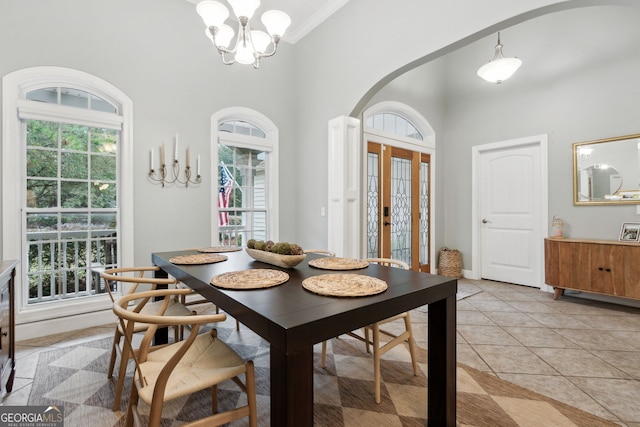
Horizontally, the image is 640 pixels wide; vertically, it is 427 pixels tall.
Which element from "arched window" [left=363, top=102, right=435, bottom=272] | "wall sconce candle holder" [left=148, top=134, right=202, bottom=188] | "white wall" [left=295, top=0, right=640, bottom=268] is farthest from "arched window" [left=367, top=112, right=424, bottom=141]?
"wall sconce candle holder" [left=148, top=134, right=202, bottom=188]

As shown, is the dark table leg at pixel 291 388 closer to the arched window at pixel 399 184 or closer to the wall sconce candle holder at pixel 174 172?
the wall sconce candle holder at pixel 174 172

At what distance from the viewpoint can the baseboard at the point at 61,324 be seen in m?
2.67

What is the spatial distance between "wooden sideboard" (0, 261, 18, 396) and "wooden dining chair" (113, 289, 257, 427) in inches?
35.8

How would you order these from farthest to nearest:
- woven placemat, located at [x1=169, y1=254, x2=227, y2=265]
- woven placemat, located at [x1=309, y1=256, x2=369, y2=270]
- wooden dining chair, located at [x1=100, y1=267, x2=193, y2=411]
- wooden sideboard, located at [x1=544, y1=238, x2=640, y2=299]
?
wooden sideboard, located at [x1=544, y1=238, x2=640, y2=299] → woven placemat, located at [x1=169, y1=254, x2=227, y2=265] → woven placemat, located at [x1=309, y1=256, x2=369, y2=270] → wooden dining chair, located at [x1=100, y1=267, x2=193, y2=411]

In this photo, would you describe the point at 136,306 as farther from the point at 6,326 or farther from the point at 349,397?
the point at 349,397

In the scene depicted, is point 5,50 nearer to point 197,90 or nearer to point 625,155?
point 197,90

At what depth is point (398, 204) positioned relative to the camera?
4.68 m

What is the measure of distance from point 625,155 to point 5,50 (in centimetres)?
636

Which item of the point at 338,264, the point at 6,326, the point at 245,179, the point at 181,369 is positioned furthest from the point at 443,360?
the point at 245,179

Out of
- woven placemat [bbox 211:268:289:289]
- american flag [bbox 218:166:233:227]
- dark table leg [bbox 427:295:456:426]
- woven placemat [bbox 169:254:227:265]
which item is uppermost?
american flag [bbox 218:166:233:227]

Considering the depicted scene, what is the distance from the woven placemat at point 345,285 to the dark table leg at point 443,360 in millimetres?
330

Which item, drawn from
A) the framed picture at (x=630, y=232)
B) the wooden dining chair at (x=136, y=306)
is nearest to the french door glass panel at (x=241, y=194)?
the wooden dining chair at (x=136, y=306)

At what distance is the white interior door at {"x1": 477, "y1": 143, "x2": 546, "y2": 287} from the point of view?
4.34 m

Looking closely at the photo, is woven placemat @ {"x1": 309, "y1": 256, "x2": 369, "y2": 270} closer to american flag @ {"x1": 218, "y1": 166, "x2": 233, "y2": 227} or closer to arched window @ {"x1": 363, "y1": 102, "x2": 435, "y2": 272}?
american flag @ {"x1": 218, "y1": 166, "x2": 233, "y2": 227}
